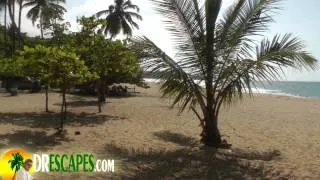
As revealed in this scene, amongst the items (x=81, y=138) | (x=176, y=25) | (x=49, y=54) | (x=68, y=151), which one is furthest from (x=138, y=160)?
(x=49, y=54)

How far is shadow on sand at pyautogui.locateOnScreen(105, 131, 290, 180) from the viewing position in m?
7.17

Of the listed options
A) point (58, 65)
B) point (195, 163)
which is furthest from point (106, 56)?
point (195, 163)

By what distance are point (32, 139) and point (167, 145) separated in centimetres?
323

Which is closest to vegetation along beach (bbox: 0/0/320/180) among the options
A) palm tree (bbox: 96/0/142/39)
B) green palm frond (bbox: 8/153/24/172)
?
green palm frond (bbox: 8/153/24/172)

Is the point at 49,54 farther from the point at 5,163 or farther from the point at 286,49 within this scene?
the point at 286,49

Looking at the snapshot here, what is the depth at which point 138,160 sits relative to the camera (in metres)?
7.88

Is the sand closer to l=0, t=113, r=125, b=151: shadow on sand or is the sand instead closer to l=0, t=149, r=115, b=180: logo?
l=0, t=113, r=125, b=151: shadow on sand

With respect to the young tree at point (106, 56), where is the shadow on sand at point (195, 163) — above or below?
below

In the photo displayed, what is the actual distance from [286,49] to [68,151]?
199 inches

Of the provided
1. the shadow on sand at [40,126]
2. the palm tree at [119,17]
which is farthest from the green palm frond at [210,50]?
the palm tree at [119,17]

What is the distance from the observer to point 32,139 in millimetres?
9312

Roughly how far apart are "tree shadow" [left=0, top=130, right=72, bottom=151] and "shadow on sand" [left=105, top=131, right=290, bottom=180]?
1.33 metres

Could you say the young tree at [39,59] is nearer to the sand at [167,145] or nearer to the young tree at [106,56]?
the sand at [167,145]

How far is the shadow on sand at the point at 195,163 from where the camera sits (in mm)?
7168
